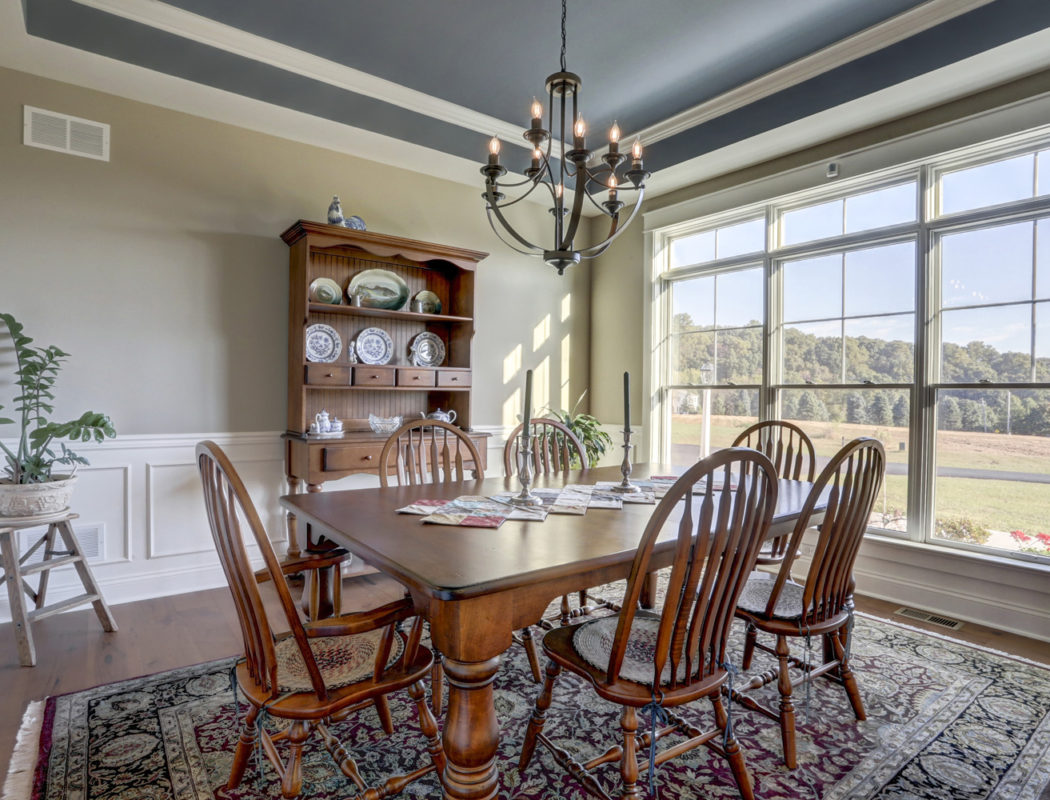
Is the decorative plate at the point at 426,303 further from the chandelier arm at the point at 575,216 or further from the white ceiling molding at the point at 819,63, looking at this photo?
the chandelier arm at the point at 575,216

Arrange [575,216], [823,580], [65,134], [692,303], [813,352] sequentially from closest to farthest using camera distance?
[823,580] → [575,216] → [65,134] → [813,352] → [692,303]

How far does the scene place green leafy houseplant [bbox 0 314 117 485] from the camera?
2547 mm

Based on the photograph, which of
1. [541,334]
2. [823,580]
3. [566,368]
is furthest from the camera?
[566,368]

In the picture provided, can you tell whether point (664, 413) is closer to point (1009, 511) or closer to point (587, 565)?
point (1009, 511)

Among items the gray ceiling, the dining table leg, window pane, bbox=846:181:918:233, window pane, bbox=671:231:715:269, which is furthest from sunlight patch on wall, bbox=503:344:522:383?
the dining table leg

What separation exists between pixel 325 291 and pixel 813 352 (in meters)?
3.08

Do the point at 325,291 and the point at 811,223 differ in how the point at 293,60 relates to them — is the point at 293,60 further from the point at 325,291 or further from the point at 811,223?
the point at 811,223

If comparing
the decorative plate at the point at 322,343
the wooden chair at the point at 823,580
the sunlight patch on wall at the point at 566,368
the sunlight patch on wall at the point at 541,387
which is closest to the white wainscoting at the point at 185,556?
the decorative plate at the point at 322,343

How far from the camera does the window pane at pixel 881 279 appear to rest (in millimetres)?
3277

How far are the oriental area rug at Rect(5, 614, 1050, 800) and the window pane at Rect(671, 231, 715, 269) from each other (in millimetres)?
2968

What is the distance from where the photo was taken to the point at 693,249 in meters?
4.47

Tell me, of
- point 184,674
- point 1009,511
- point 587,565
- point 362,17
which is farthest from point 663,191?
point 184,674

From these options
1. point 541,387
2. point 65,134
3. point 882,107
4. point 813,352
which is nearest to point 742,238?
point 813,352

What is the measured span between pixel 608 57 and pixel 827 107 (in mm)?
1211
